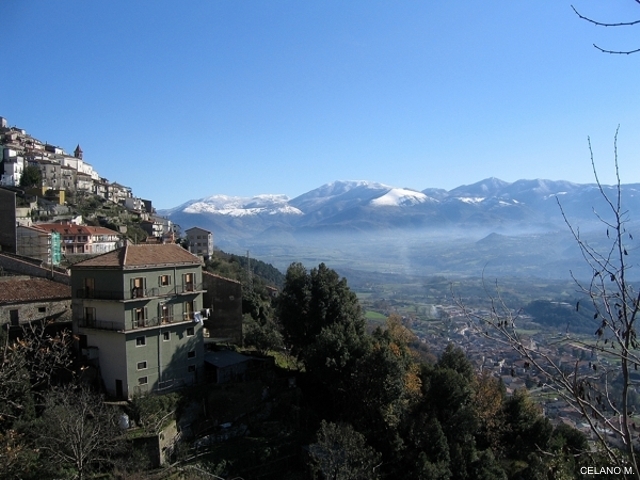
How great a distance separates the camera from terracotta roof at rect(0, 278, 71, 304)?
18.4 meters

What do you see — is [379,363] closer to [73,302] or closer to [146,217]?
[73,302]

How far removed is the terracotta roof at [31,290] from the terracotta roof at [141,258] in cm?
273

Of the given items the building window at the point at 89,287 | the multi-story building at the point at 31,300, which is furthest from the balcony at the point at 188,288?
the multi-story building at the point at 31,300

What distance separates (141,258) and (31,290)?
5383 millimetres

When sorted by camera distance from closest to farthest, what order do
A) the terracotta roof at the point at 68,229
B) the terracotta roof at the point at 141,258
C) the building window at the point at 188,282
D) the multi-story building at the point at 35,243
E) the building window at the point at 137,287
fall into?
the building window at the point at 137,287 → the terracotta roof at the point at 141,258 → the building window at the point at 188,282 → the multi-story building at the point at 35,243 → the terracotta roof at the point at 68,229

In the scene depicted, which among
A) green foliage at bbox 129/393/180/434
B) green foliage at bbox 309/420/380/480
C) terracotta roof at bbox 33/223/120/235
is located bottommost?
green foliage at bbox 309/420/380/480

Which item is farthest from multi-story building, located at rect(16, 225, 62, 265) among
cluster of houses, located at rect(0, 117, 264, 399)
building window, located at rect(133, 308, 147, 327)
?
building window, located at rect(133, 308, 147, 327)

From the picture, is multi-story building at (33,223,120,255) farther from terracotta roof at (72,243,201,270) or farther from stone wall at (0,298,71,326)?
terracotta roof at (72,243,201,270)

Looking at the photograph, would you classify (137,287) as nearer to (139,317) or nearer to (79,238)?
(139,317)

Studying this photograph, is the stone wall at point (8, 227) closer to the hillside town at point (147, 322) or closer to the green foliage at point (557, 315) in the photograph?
the hillside town at point (147, 322)

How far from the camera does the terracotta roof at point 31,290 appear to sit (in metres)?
18.4

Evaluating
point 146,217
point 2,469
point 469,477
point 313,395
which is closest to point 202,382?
point 313,395

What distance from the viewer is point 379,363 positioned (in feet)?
57.5

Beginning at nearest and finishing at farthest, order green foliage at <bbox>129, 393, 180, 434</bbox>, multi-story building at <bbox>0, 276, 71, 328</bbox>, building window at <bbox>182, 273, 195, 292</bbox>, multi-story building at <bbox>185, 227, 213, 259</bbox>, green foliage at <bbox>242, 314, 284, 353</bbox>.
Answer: green foliage at <bbox>129, 393, 180, 434</bbox> → multi-story building at <bbox>0, 276, 71, 328</bbox> → building window at <bbox>182, 273, 195, 292</bbox> → green foliage at <bbox>242, 314, 284, 353</bbox> → multi-story building at <bbox>185, 227, 213, 259</bbox>
